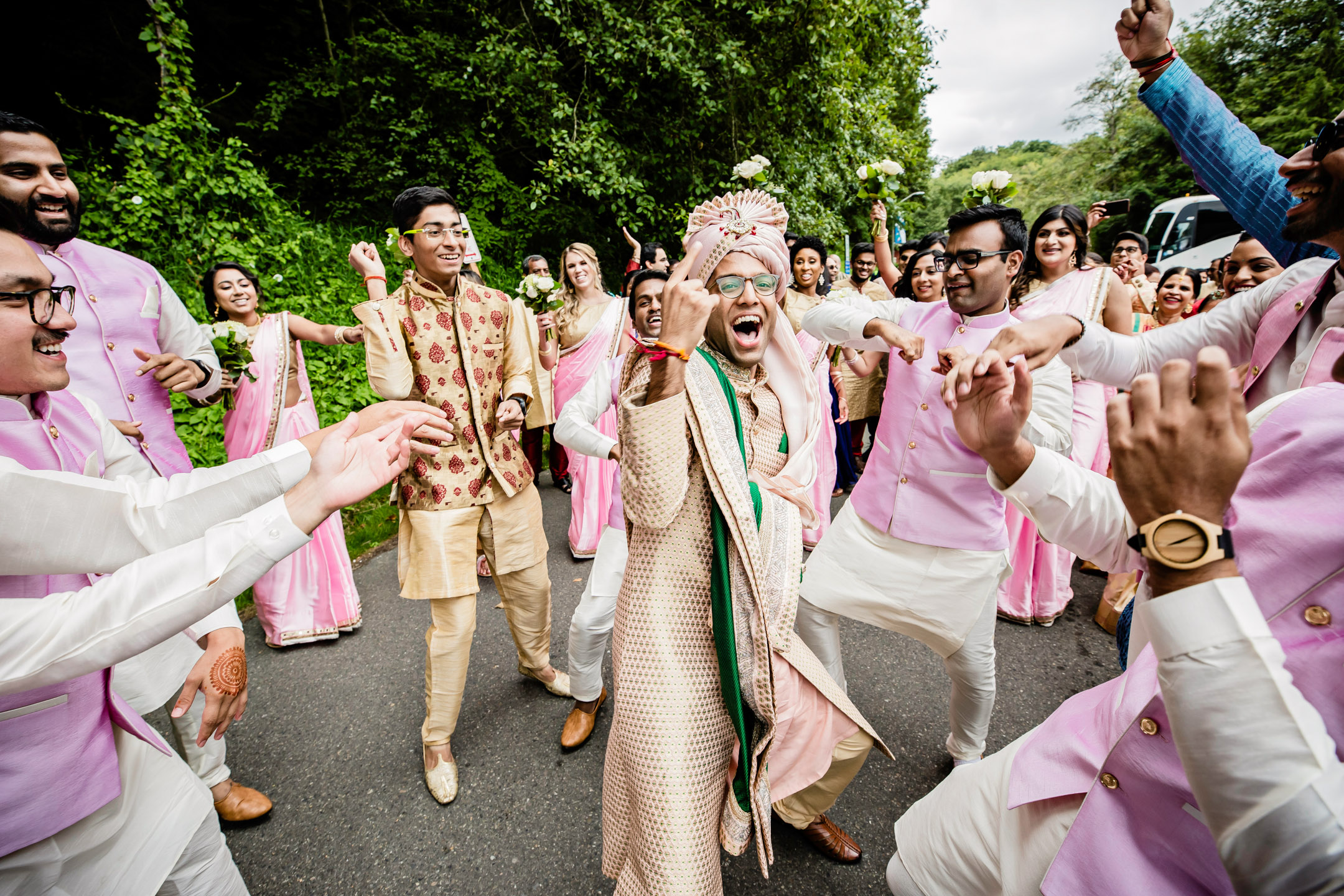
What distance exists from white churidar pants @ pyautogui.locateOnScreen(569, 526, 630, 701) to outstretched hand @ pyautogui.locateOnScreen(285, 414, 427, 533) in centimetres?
145

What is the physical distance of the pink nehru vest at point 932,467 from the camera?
7.29 ft

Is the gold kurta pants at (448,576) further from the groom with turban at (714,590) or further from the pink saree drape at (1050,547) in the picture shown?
the pink saree drape at (1050,547)

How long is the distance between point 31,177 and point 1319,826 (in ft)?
12.7

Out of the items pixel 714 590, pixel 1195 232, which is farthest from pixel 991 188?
pixel 1195 232

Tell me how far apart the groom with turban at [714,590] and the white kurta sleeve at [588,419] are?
0.84 metres

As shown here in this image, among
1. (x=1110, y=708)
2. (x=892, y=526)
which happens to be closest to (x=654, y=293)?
(x=892, y=526)

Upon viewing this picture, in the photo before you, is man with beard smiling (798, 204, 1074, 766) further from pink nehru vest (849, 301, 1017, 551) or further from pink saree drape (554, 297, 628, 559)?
pink saree drape (554, 297, 628, 559)

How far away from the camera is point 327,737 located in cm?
269

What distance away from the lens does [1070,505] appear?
1161mm

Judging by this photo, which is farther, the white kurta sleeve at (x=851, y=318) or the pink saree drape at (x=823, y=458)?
the pink saree drape at (x=823, y=458)

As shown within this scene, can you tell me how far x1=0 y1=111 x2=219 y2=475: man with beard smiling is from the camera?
214cm

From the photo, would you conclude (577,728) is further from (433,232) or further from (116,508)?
(433,232)

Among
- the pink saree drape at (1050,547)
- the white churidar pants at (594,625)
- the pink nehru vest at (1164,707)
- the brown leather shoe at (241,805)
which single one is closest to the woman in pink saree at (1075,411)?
the pink saree drape at (1050,547)

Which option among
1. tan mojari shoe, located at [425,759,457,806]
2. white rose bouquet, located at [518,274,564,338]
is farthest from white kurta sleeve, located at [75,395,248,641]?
white rose bouquet, located at [518,274,564,338]
